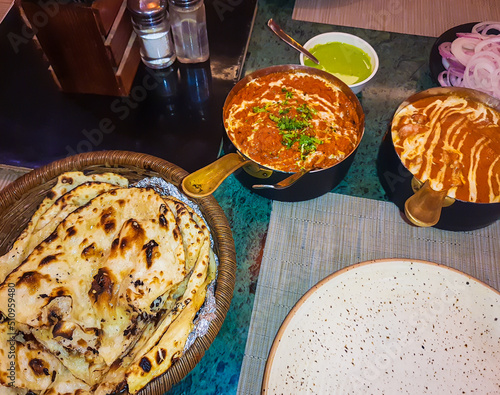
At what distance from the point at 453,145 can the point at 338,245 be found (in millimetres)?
557

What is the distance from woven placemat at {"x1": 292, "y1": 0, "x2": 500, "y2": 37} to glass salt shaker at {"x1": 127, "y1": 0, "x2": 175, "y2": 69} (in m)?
0.74

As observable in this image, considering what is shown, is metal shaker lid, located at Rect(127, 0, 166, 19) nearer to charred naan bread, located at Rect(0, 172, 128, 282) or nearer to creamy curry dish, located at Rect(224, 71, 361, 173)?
creamy curry dish, located at Rect(224, 71, 361, 173)

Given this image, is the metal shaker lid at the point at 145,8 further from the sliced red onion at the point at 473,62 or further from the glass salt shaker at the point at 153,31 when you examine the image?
the sliced red onion at the point at 473,62

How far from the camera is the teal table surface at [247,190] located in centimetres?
121

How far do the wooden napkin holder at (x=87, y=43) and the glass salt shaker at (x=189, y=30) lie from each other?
0.67 ft

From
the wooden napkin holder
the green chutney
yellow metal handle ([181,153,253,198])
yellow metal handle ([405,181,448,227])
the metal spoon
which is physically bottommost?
yellow metal handle ([405,181,448,227])

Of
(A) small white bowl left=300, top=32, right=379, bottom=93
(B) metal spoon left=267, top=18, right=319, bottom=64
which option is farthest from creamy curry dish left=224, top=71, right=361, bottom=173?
(A) small white bowl left=300, top=32, right=379, bottom=93

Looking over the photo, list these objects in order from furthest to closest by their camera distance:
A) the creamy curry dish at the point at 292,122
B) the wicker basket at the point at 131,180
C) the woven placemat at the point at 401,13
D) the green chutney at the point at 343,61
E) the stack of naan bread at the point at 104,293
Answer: the woven placemat at the point at 401,13 < the green chutney at the point at 343,61 < the creamy curry dish at the point at 292,122 < the wicker basket at the point at 131,180 < the stack of naan bread at the point at 104,293

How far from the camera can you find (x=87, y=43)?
1.60m

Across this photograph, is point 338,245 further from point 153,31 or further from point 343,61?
point 153,31

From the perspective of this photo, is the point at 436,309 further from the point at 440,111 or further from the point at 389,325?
the point at 440,111

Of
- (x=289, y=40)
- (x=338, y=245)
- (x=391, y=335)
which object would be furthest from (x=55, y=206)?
(x=289, y=40)

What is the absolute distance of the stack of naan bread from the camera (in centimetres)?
101

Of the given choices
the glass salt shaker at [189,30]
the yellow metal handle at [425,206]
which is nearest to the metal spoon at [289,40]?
the glass salt shaker at [189,30]
